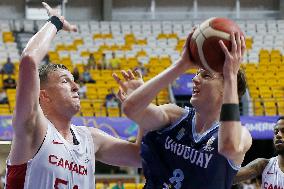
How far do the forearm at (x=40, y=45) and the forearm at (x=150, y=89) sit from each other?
0.54m

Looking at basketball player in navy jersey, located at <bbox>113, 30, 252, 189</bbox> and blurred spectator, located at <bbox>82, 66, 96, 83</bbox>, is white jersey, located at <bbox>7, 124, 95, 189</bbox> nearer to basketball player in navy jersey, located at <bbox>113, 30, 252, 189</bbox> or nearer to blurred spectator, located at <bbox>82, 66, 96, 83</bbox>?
basketball player in navy jersey, located at <bbox>113, 30, 252, 189</bbox>

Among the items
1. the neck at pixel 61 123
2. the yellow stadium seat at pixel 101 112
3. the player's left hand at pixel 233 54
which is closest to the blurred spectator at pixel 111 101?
the yellow stadium seat at pixel 101 112

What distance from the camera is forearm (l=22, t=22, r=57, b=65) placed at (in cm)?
317

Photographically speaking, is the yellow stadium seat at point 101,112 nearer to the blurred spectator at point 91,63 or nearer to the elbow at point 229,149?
the blurred spectator at point 91,63

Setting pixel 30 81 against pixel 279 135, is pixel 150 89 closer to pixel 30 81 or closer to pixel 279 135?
pixel 30 81

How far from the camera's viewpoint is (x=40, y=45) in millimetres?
3238

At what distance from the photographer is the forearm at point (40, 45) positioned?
3.17 m

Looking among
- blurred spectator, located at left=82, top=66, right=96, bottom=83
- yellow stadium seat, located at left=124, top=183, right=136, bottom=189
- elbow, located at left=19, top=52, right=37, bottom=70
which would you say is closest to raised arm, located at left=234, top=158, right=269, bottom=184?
elbow, located at left=19, top=52, right=37, bottom=70

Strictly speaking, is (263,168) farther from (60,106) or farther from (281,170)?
(60,106)

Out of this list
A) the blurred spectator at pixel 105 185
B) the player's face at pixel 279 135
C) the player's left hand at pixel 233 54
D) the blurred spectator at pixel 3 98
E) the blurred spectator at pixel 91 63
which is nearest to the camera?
the player's left hand at pixel 233 54

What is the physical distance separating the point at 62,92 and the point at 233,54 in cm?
131

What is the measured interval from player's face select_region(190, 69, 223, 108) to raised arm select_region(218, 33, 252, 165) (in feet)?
1.57

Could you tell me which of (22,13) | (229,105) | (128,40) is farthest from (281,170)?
(22,13)

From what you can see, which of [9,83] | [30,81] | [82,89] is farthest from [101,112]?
[30,81]
